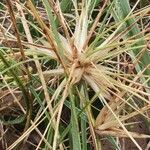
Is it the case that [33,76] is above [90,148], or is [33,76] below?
above

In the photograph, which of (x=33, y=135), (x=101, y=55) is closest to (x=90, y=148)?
(x=33, y=135)

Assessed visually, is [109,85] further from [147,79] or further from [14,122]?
[14,122]

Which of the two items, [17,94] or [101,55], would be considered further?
[17,94]

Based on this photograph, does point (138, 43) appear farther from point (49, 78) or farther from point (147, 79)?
point (49, 78)

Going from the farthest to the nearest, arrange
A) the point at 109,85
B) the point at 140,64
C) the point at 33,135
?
the point at 33,135, the point at 140,64, the point at 109,85

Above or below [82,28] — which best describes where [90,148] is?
below

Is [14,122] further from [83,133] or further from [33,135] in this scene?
[83,133]

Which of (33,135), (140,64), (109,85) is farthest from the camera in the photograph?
(33,135)

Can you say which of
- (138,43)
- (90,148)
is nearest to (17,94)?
(90,148)

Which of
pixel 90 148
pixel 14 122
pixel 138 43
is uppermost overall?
pixel 138 43
